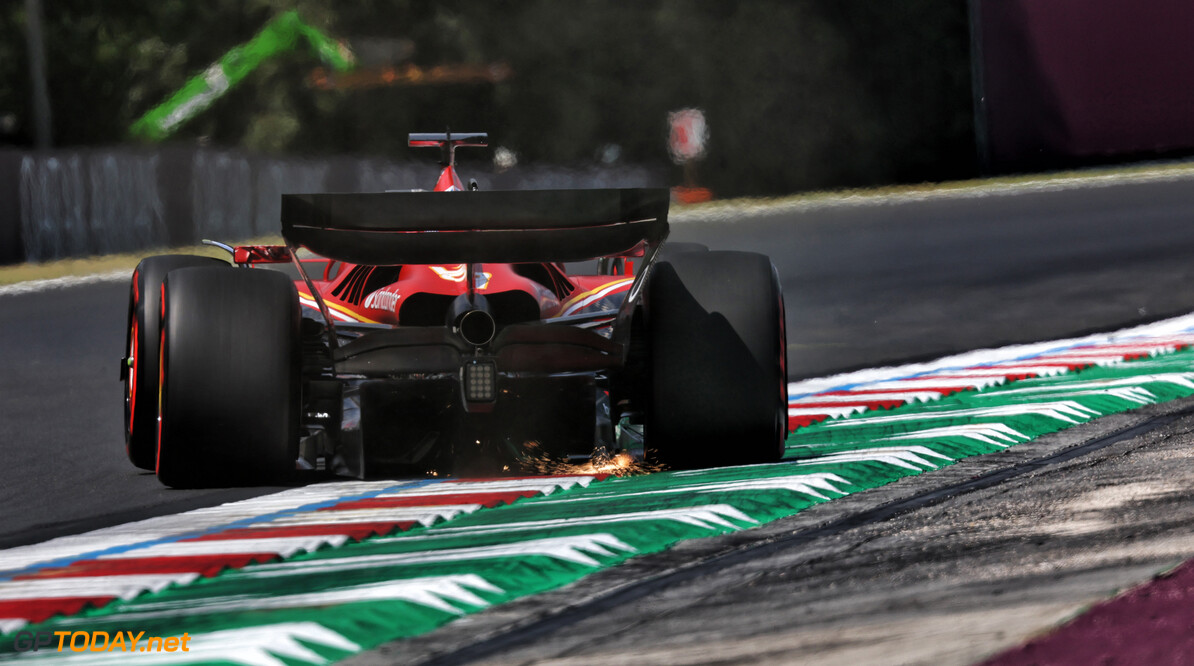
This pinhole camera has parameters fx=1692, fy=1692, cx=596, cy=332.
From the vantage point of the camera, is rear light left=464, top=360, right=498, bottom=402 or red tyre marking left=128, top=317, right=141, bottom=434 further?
red tyre marking left=128, top=317, right=141, bottom=434

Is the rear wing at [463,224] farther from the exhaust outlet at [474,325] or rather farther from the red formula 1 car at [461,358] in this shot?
the exhaust outlet at [474,325]

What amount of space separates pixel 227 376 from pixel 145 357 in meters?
0.64

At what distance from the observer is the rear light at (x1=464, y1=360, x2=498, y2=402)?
5.70 meters

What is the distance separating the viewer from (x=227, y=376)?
18.2ft

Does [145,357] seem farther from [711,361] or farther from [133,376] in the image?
[711,361]

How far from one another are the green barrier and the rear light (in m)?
35.9

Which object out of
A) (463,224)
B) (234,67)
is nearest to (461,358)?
(463,224)

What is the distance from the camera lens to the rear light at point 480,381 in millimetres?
5703

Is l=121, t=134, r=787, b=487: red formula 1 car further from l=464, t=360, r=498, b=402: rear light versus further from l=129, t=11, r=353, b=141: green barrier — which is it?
l=129, t=11, r=353, b=141: green barrier

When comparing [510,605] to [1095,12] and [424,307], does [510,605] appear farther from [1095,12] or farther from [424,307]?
[1095,12]

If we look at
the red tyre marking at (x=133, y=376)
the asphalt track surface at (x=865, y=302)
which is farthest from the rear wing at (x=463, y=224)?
the asphalt track surface at (x=865, y=302)

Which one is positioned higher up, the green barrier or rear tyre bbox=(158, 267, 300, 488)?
the green barrier

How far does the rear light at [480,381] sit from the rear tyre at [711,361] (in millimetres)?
539

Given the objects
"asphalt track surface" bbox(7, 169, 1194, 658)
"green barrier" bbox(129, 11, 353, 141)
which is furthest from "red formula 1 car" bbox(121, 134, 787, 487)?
"green barrier" bbox(129, 11, 353, 141)
